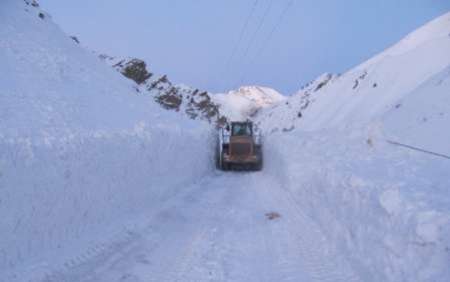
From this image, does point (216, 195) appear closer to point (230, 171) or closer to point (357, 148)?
point (357, 148)

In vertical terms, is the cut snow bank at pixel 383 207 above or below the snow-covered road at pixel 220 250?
above

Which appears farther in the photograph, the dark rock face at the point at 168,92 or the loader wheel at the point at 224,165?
the dark rock face at the point at 168,92

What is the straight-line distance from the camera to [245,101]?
124 meters

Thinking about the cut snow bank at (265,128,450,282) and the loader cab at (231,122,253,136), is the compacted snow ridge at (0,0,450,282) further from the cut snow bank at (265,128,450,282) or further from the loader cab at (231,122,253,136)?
the loader cab at (231,122,253,136)

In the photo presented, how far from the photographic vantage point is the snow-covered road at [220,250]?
17.5 feet

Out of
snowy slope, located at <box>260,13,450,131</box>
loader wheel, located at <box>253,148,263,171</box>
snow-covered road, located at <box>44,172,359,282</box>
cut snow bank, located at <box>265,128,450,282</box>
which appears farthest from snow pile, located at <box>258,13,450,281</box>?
snowy slope, located at <box>260,13,450,131</box>

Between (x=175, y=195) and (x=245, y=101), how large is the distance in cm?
11363

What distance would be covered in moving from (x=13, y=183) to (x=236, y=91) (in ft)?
455

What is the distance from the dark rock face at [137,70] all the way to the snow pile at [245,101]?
30.2m

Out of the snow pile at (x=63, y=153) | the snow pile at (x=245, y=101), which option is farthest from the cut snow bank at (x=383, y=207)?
the snow pile at (x=245, y=101)

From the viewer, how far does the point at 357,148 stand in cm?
1167

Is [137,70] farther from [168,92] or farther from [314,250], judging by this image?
[314,250]

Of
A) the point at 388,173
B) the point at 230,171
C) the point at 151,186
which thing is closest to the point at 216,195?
the point at 151,186

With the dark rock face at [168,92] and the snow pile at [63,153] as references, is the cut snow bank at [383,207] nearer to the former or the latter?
the snow pile at [63,153]
